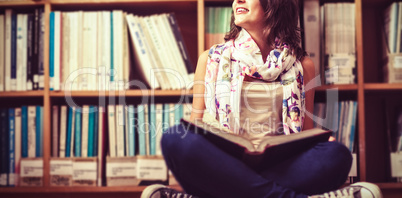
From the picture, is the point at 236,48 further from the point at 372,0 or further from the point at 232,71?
the point at 372,0

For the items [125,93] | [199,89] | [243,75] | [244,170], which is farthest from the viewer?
[125,93]

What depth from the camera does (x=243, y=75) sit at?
1.34 m

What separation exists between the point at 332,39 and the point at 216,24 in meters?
0.48

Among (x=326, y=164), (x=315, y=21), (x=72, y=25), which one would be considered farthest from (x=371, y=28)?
(x=72, y=25)

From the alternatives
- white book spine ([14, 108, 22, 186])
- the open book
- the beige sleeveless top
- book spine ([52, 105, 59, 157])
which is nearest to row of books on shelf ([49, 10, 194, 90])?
book spine ([52, 105, 59, 157])

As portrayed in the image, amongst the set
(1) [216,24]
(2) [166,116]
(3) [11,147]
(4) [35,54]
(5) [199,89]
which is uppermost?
(1) [216,24]

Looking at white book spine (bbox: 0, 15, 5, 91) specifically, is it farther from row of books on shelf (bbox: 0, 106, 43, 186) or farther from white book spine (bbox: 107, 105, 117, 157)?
white book spine (bbox: 107, 105, 117, 157)

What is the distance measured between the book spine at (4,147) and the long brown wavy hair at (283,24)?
986 mm

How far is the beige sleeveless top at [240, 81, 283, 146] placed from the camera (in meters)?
1.35

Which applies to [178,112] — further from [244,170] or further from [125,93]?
[244,170]

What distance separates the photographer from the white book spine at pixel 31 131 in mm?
1559

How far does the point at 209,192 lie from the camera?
3.26 ft

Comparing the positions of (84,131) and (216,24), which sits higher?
(216,24)

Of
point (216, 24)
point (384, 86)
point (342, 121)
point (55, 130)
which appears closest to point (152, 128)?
point (55, 130)
